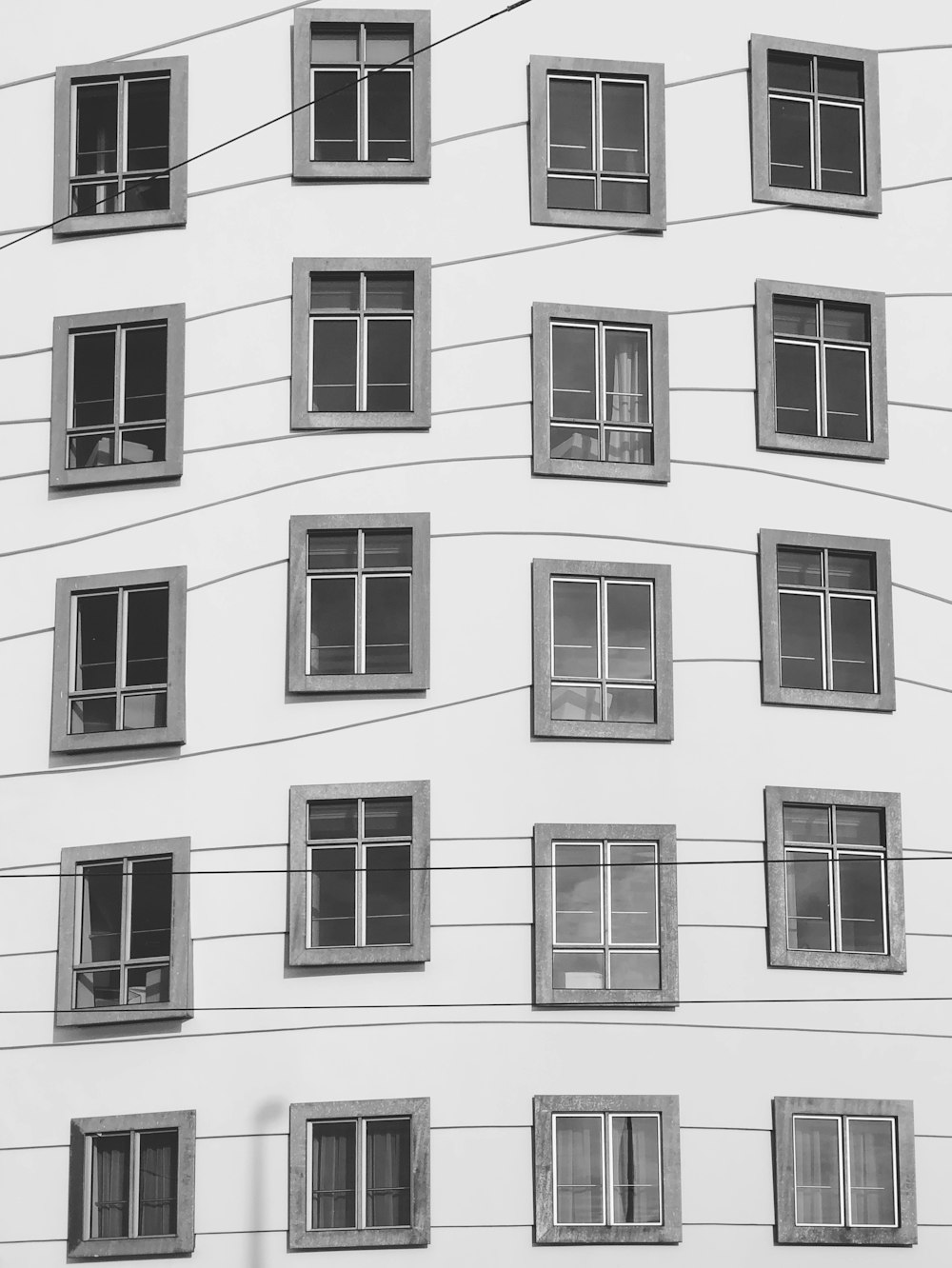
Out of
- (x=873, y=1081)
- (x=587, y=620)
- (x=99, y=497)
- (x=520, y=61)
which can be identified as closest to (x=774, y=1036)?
(x=873, y=1081)

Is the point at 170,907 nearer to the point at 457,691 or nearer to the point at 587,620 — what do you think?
the point at 457,691

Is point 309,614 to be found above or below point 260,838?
above

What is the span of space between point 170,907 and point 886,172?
1262 cm

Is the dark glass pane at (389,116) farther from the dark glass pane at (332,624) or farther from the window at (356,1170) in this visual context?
the window at (356,1170)

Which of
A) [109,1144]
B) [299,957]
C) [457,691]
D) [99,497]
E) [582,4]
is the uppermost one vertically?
[582,4]

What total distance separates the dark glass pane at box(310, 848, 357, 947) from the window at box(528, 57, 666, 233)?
8.07m

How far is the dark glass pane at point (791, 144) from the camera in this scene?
26.6 meters

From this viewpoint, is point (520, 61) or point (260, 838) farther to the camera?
point (520, 61)

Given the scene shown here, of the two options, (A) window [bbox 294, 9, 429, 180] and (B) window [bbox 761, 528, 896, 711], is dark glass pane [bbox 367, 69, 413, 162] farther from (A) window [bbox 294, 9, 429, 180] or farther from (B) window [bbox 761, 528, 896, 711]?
(B) window [bbox 761, 528, 896, 711]

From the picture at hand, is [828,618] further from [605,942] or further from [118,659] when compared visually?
[118,659]

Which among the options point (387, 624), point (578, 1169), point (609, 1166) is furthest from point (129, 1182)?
point (387, 624)

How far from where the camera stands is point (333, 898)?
2427 cm

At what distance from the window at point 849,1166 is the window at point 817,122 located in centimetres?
1093

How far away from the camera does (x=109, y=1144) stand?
24125 mm
